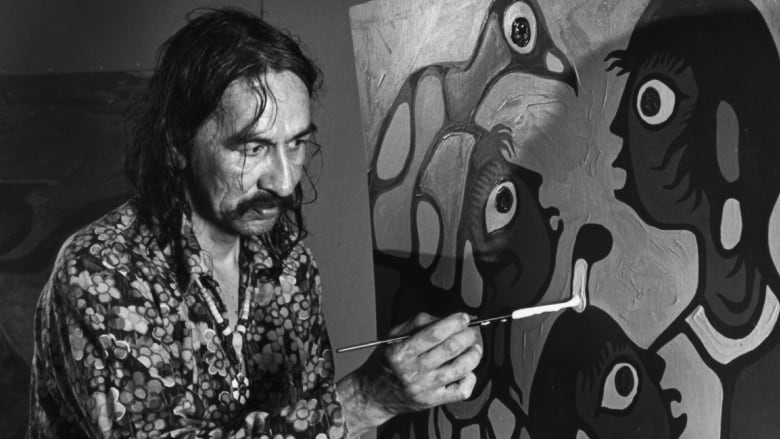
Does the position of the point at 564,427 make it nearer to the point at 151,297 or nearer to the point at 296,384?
the point at 296,384

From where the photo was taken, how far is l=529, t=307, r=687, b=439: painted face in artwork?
1.40 meters

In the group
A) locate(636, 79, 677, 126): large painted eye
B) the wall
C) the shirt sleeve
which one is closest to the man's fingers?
the shirt sleeve

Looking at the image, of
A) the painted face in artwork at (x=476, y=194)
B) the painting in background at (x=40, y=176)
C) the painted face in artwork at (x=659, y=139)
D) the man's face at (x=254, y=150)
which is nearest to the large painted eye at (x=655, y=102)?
the painted face in artwork at (x=659, y=139)

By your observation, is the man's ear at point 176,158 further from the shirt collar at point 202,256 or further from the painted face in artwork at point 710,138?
the painted face in artwork at point 710,138

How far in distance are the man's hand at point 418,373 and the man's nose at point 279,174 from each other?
0.34 metres

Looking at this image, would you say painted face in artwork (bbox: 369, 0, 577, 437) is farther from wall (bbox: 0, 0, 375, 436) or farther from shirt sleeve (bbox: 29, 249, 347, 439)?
shirt sleeve (bbox: 29, 249, 347, 439)

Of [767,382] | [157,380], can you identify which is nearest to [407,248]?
[157,380]

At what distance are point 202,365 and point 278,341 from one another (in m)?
0.21

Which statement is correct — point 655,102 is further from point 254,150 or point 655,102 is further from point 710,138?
point 254,150

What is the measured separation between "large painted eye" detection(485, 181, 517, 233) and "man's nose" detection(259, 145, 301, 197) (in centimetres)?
37

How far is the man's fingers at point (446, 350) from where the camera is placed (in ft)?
4.42

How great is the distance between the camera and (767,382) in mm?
1224

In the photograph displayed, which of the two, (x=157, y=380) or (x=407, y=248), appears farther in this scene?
(x=407, y=248)

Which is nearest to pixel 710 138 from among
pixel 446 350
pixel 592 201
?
pixel 592 201
